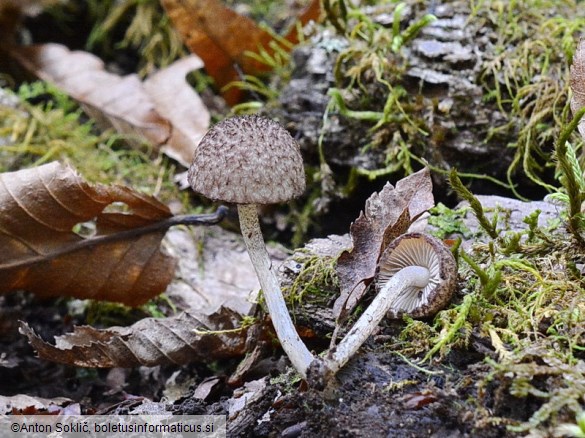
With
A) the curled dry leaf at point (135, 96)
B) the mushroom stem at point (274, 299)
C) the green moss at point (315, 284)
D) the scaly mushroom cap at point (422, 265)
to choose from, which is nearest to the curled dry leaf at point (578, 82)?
the scaly mushroom cap at point (422, 265)

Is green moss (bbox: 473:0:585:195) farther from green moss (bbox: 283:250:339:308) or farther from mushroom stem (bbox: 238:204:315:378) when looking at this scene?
mushroom stem (bbox: 238:204:315:378)

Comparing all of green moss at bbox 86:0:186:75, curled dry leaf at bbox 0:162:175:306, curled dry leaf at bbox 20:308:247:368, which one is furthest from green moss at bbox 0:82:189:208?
curled dry leaf at bbox 20:308:247:368

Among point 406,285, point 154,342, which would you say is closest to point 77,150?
point 154,342

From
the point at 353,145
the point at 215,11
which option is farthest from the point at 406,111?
the point at 215,11

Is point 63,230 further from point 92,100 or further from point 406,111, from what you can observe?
point 406,111

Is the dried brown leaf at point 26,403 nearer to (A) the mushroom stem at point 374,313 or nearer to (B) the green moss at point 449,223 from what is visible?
(A) the mushroom stem at point 374,313

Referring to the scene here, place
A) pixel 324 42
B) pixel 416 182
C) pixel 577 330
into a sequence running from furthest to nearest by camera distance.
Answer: pixel 324 42 → pixel 416 182 → pixel 577 330

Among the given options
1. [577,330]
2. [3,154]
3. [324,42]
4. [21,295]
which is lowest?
[21,295]
